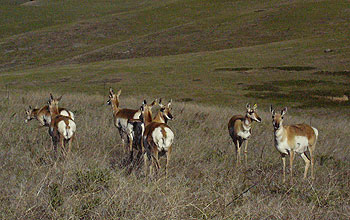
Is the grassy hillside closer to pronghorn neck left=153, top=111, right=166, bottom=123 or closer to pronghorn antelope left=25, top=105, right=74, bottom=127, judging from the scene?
pronghorn antelope left=25, top=105, right=74, bottom=127

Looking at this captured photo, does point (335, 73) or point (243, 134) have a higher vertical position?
point (243, 134)

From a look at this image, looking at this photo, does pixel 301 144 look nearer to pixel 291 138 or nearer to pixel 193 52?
pixel 291 138

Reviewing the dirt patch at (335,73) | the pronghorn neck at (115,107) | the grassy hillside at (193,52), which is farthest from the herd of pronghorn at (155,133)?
the dirt patch at (335,73)

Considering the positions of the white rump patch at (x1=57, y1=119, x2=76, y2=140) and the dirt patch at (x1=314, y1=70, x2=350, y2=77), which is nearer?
the white rump patch at (x1=57, y1=119, x2=76, y2=140)

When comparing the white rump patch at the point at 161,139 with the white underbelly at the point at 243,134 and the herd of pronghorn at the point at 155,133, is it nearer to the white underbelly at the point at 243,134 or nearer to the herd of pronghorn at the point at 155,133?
the herd of pronghorn at the point at 155,133

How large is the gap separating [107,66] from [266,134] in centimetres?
4058

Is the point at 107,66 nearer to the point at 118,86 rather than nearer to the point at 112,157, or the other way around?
the point at 118,86

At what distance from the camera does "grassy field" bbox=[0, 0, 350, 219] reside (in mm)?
5914

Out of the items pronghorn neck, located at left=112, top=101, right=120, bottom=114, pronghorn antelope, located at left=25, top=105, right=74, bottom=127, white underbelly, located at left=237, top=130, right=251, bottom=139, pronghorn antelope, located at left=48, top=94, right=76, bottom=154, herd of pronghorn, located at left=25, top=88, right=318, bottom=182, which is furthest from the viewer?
pronghorn neck, located at left=112, top=101, right=120, bottom=114

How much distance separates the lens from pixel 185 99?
32.9 meters

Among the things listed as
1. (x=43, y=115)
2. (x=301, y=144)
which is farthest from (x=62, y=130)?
(x=301, y=144)

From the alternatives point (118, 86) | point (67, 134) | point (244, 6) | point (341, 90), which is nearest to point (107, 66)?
point (118, 86)

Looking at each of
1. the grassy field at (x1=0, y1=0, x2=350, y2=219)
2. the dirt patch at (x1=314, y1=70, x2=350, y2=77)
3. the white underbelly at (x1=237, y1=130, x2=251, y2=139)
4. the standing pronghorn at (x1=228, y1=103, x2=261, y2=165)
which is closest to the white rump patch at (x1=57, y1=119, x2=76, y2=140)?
the grassy field at (x1=0, y1=0, x2=350, y2=219)

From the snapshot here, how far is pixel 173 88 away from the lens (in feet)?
124
